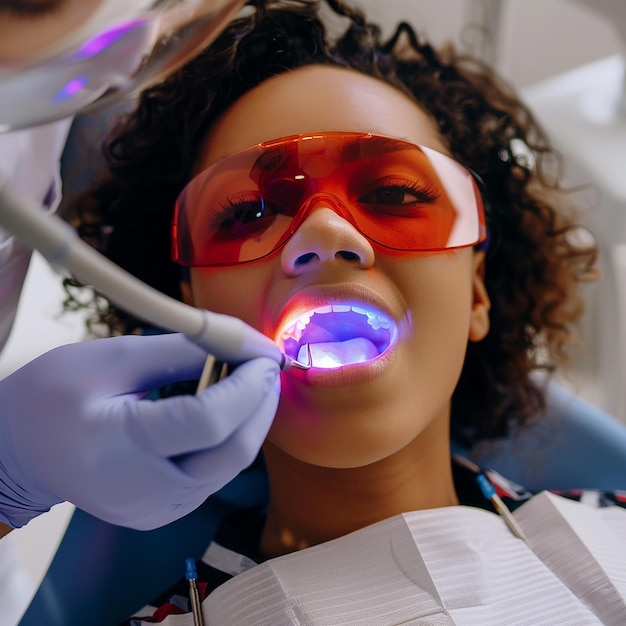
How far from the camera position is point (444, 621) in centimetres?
89

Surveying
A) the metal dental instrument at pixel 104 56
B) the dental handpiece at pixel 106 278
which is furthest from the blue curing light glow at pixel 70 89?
the dental handpiece at pixel 106 278

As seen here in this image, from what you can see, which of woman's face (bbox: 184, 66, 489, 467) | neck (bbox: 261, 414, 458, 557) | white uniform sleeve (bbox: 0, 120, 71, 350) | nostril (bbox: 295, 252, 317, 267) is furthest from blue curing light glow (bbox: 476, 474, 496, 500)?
white uniform sleeve (bbox: 0, 120, 71, 350)

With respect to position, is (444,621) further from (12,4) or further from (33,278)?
(33,278)

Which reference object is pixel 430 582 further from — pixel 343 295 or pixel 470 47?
pixel 470 47

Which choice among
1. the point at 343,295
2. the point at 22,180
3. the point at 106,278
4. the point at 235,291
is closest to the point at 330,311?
the point at 343,295

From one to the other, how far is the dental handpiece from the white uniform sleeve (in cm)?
49

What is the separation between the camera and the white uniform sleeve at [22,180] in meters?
1.08

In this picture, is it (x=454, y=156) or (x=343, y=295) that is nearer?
(x=343, y=295)

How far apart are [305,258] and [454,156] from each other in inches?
16.1

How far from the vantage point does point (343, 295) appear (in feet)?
2.92

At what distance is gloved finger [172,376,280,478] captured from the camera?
2.44 feet

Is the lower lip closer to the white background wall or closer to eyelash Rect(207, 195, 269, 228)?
eyelash Rect(207, 195, 269, 228)

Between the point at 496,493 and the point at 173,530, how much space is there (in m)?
0.52

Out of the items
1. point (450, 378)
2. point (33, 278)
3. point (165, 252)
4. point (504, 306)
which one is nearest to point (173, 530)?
point (165, 252)
